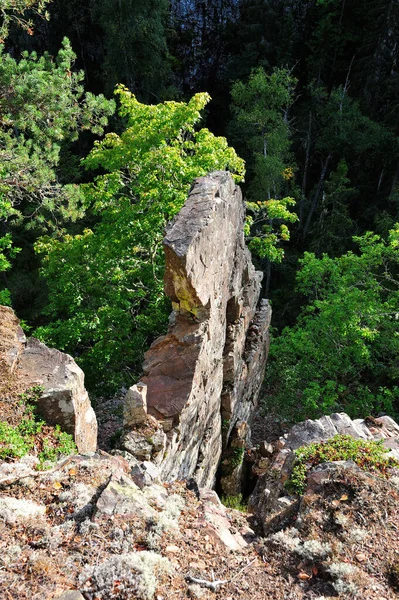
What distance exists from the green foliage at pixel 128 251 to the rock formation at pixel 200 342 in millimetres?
2045

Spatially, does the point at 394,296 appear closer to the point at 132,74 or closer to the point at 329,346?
the point at 329,346

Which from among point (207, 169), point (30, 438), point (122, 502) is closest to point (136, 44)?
point (207, 169)

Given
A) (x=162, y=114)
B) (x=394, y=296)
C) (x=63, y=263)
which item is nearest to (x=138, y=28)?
(x=162, y=114)

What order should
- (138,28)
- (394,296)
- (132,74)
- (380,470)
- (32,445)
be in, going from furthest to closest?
1. (132,74)
2. (138,28)
3. (394,296)
4. (380,470)
5. (32,445)

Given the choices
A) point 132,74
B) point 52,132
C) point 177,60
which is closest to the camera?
point 52,132

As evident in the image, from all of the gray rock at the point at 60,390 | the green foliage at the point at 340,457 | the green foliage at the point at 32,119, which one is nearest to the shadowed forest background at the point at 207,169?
the green foliage at the point at 32,119

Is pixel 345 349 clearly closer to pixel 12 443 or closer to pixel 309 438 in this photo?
pixel 309 438

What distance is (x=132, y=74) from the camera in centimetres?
2373

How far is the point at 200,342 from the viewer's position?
28.4ft

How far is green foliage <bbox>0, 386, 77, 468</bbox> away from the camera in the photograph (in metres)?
5.88

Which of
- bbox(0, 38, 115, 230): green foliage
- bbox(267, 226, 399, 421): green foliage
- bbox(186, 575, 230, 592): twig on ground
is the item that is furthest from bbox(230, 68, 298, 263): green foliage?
bbox(186, 575, 230, 592): twig on ground

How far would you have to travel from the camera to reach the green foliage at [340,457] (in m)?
7.02

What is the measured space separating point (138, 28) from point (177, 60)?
10.2m

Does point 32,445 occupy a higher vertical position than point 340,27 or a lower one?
lower
